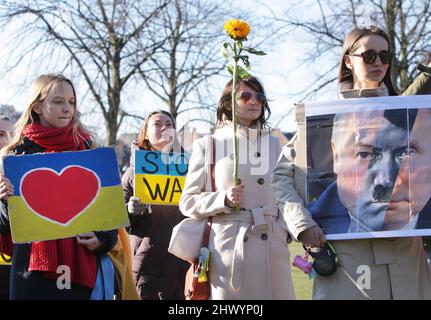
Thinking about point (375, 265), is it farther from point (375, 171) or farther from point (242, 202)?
point (242, 202)

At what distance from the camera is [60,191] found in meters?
4.24

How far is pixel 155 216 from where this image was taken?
6.16m

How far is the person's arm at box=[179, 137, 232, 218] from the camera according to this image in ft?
15.2

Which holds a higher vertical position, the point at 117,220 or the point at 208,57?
the point at 208,57

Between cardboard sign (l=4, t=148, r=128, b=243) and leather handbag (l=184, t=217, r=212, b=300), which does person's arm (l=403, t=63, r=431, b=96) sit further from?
cardboard sign (l=4, t=148, r=128, b=243)

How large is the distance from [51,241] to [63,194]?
274 millimetres

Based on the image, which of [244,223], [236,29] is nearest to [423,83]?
[236,29]

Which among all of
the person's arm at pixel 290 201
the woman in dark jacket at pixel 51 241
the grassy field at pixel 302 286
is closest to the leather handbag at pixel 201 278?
the woman in dark jacket at pixel 51 241

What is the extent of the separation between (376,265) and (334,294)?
0.82 feet

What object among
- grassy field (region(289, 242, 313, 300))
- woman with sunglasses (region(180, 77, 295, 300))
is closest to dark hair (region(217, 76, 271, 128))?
woman with sunglasses (region(180, 77, 295, 300))

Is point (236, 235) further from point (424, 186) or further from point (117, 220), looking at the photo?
point (424, 186)

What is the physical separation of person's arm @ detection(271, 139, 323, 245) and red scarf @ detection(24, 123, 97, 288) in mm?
1142
